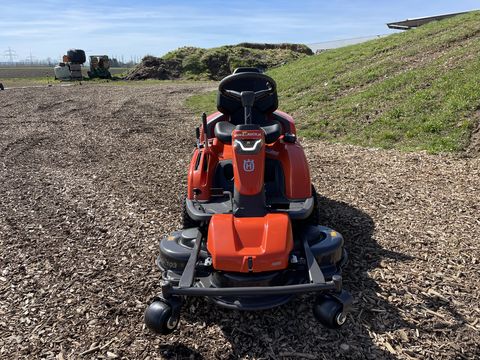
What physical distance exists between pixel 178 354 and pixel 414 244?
2859 mm

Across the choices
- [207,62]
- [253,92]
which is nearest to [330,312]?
[253,92]

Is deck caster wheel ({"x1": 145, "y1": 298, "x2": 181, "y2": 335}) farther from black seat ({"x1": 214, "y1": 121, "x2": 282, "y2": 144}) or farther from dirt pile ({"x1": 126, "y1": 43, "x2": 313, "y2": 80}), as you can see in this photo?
dirt pile ({"x1": 126, "y1": 43, "x2": 313, "y2": 80})

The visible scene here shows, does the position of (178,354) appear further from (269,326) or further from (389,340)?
(389,340)

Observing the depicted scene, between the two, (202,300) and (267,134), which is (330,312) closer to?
(202,300)

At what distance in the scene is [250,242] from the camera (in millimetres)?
3381

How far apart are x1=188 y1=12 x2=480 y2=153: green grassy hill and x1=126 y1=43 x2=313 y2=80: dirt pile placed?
61.4 feet

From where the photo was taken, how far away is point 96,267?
4.45 meters

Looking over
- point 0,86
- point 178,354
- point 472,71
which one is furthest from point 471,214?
point 0,86

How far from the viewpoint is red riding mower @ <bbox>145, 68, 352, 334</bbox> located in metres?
3.06

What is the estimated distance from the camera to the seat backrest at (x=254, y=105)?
525 centimetres

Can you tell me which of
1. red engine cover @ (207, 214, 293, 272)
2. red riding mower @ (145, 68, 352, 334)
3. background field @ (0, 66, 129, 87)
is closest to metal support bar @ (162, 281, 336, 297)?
red riding mower @ (145, 68, 352, 334)

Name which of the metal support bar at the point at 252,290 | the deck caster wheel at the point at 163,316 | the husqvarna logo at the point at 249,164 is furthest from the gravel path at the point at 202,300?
the husqvarna logo at the point at 249,164

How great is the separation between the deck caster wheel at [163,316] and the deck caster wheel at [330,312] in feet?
3.31

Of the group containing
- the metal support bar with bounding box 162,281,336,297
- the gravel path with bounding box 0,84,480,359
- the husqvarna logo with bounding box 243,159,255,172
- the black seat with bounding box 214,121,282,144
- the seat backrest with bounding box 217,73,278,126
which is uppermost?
the seat backrest with bounding box 217,73,278,126
